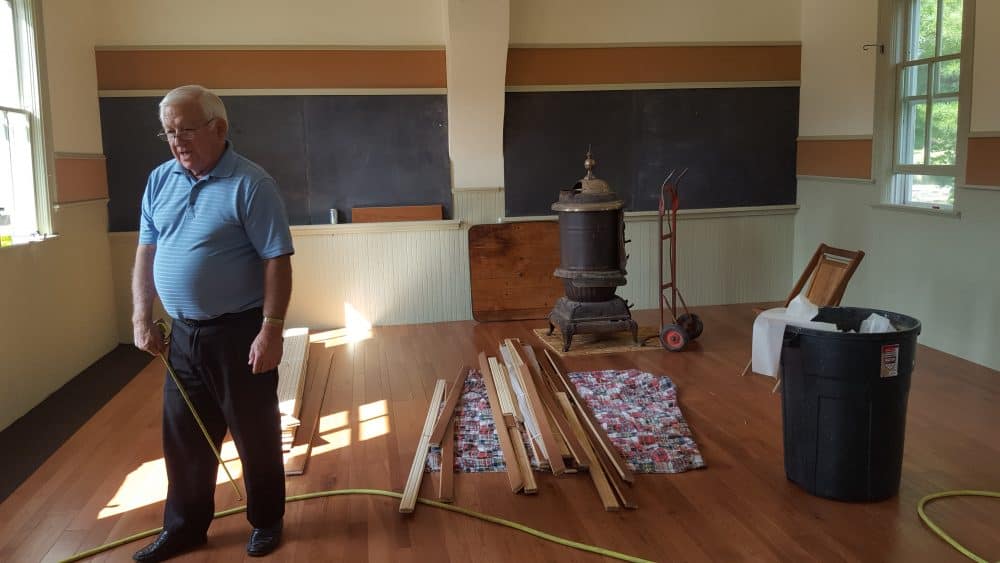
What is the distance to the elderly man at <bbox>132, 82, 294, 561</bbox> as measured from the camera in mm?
3152

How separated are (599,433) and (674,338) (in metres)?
2.09

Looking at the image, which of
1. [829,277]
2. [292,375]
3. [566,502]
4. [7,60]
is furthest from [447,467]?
→ [7,60]

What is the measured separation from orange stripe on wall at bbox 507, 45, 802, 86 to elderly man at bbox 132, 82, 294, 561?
4741 millimetres

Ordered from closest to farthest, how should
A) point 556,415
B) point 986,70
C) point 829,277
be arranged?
point 556,415 < point 986,70 < point 829,277

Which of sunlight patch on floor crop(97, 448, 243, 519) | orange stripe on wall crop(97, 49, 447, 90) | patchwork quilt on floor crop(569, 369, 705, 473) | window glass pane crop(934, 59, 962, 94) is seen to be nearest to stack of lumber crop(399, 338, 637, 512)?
patchwork quilt on floor crop(569, 369, 705, 473)

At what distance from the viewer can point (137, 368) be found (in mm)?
6395

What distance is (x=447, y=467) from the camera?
13.6 feet

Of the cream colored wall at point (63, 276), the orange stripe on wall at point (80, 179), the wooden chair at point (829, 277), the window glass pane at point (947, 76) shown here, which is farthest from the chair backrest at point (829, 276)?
the orange stripe on wall at point (80, 179)

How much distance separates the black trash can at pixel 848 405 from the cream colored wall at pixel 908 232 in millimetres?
2535

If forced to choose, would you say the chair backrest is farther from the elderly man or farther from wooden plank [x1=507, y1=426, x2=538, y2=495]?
the elderly man

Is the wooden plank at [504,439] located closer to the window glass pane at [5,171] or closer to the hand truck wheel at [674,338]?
the hand truck wheel at [674,338]

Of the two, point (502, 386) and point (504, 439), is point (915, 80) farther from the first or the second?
point (504, 439)

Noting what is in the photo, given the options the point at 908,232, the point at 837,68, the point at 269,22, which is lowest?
the point at 908,232

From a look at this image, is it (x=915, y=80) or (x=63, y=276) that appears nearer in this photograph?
(x=63, y=276)
